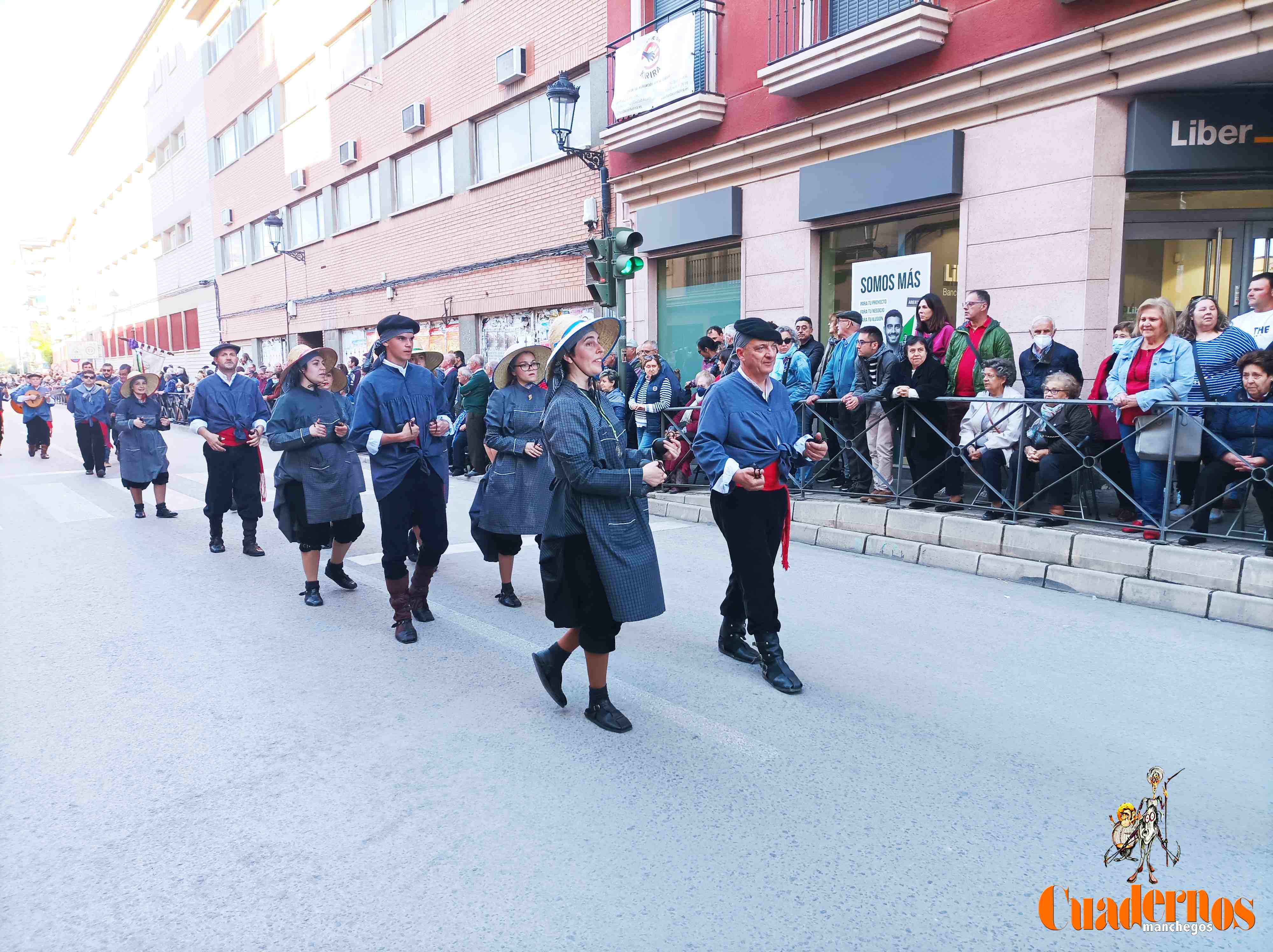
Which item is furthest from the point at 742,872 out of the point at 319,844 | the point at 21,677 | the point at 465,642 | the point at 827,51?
the point at 827,51

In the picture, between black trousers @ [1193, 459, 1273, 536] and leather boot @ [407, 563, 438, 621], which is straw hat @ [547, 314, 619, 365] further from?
black trousers @ [1193, 459, 1273, 536]

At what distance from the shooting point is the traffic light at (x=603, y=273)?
988 centimetres

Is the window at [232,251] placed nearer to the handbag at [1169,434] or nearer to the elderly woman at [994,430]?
the elderly woman at [994,430]

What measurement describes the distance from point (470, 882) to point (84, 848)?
1.40 metres

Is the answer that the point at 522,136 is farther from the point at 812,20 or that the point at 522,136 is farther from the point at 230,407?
the point at 230,407

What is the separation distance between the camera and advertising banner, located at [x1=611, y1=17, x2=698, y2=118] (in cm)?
1293

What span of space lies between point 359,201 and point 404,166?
281cm

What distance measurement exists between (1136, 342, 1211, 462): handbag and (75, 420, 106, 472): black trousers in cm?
1511

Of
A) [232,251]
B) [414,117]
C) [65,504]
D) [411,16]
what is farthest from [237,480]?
[232,251]

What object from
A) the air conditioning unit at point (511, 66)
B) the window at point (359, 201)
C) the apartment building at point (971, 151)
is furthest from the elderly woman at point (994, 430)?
the window at point (359, 201)

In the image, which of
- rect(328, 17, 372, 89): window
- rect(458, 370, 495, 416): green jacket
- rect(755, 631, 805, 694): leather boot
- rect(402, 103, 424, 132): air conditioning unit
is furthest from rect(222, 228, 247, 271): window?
rect(755, 631, 805, 694): leather boot

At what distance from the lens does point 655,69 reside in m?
13.5

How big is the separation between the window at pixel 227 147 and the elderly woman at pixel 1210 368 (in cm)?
3194

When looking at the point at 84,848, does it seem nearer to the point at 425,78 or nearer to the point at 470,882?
the point at 470,882
